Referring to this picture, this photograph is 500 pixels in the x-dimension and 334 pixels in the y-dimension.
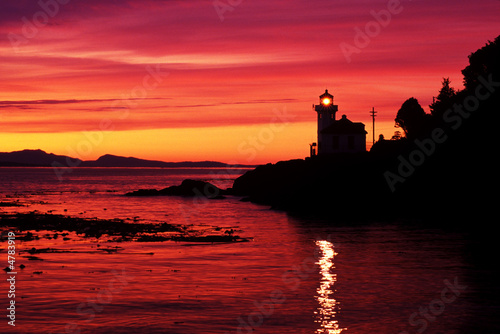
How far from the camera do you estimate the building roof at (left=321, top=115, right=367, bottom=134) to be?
8744 cm

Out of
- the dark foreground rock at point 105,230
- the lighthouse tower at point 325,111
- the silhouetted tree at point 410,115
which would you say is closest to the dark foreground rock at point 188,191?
the lighthouse tower at point 325,111

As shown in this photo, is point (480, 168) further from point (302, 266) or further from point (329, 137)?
point (302, 266)

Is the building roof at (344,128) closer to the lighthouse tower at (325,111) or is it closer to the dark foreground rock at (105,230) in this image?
the lighthouse tower at (325,111)

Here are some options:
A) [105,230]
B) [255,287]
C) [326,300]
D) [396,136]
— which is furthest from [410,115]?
[326,300]

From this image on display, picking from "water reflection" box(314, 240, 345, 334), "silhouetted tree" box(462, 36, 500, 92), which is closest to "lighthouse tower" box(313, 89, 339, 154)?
"silhouetted tree" box(462, 36, 500, 92)

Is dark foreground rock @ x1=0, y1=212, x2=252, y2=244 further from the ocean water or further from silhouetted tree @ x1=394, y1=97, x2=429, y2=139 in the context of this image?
silhouetted tree @ x1=394, y1=97, x2=429, y2=139

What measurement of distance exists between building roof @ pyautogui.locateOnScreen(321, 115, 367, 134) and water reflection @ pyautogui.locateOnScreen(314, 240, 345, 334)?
5529cm

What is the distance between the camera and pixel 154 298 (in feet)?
71.8

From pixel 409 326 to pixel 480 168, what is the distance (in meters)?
46.7

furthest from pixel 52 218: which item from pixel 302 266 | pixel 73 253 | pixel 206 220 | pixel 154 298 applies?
pixel 154 298

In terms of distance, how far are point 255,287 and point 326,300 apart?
333 centimetres

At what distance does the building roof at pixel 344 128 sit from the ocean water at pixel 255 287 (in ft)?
158

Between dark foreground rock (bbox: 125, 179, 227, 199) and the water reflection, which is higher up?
dark foreground rock (bbox: 125, 179, 227, 199)

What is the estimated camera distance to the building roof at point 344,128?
3442 inches
